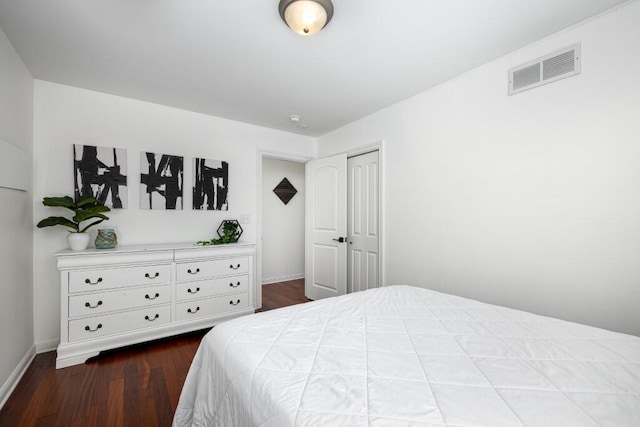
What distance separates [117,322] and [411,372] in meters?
2.56

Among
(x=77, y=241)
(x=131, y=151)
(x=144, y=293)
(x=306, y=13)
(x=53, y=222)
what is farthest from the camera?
(x=131, y=151)

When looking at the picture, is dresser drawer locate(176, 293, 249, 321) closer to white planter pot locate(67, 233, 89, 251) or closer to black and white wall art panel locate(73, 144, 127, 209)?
white planter pot locate(67, 233, 89, 251)

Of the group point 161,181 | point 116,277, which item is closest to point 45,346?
point 116,277

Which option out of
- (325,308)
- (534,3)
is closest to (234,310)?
(325,308)

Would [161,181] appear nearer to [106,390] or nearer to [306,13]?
[106,390]

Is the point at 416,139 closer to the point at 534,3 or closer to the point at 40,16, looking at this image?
the point at 534,3

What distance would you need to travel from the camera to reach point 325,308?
5.07 ft

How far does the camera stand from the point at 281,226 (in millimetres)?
5191

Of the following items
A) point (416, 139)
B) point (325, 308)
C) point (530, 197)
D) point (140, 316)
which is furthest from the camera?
point (416, 139)

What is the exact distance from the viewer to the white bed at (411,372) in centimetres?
73

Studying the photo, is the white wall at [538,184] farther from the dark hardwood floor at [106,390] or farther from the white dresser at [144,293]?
the dark hardwood floor at [106,390]

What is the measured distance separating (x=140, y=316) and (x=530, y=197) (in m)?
3.33

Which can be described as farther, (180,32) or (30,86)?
(30,86)

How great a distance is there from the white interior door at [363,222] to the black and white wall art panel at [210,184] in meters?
1.58
